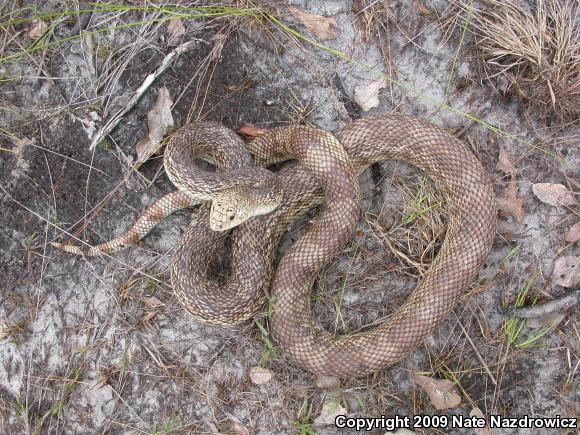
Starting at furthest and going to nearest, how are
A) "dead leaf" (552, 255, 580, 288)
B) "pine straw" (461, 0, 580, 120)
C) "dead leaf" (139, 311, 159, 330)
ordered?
1. "dead leaf" (139, 311, 159, 330)
2. "dead leaf" (552, 255, 580, 288)
3. "pine straw" (461, 0, 580, 120)

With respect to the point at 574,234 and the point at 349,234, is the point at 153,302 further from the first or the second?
the point at 574,234

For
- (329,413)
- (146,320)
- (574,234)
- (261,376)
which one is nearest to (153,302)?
(146,320)

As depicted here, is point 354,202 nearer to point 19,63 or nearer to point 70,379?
point 70,379

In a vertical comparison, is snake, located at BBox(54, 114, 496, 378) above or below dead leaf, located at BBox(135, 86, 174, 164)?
below

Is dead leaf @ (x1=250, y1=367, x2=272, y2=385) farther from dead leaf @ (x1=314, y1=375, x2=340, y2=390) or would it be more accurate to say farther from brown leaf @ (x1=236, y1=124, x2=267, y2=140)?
brown leaf @ (x1=236, y1=124, x2=267, y2=140)

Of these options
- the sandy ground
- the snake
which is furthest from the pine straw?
the snake

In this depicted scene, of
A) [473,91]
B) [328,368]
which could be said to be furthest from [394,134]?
[328,368]
